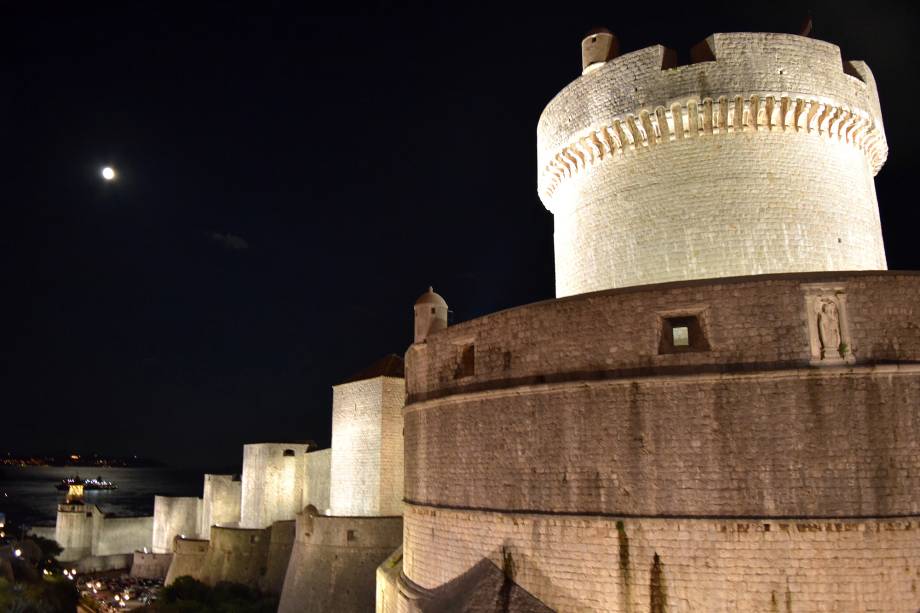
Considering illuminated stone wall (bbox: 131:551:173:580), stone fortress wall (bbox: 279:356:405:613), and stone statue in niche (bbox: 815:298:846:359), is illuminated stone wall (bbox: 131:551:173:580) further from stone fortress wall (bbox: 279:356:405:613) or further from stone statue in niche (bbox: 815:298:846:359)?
stone statue in niche (bbox: 815:298:846:359)

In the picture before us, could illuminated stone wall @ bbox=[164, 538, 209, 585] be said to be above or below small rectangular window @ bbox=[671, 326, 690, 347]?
below

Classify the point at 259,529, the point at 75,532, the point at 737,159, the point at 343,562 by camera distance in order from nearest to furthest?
the point at 737,159 → the point at 343,562 → the point at 259,529 → the point at 75,532

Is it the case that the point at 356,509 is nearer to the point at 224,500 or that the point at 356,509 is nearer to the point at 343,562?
the point at 343,562

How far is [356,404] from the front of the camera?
18328 millimetres

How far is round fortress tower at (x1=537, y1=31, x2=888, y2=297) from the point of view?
10766 millimetres

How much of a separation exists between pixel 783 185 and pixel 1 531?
145 ft

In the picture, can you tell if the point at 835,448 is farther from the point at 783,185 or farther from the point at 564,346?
the point at 783,185

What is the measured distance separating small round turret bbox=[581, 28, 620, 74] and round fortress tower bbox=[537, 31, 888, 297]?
4.15 ft

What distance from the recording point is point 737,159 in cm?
1091

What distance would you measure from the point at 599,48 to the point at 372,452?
10.8 m

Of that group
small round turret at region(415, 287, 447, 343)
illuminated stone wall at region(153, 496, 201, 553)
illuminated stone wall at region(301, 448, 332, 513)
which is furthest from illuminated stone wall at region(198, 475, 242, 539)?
small round turret at region(415, 287, 447, 343)

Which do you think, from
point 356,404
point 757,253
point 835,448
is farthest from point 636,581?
point 356,404

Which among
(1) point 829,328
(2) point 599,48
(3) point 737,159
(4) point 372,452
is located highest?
(2) point 599,48

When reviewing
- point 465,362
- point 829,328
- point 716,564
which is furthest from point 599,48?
point 716,564
